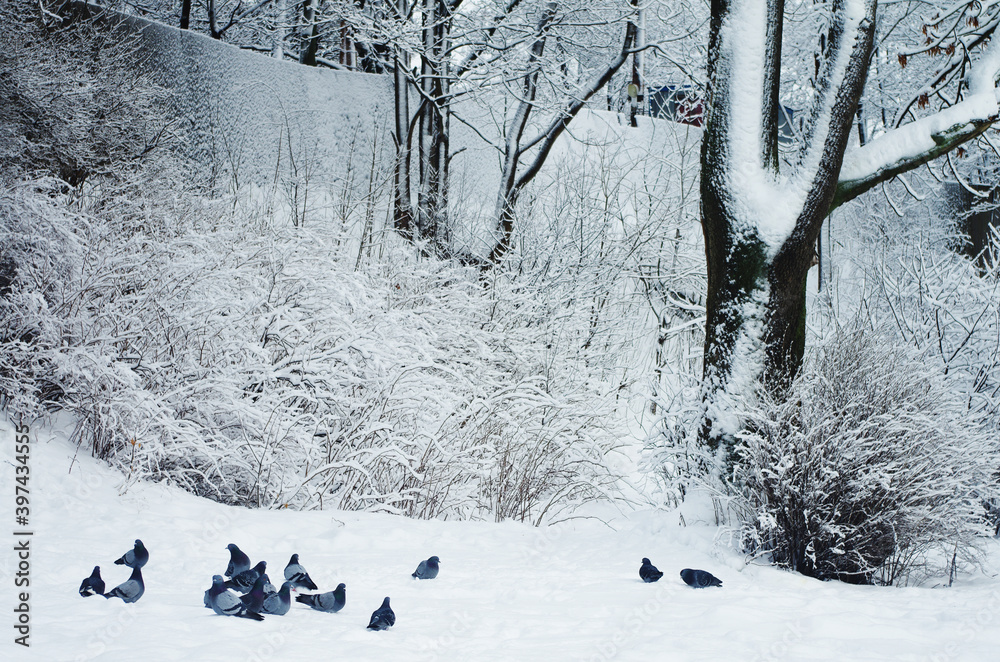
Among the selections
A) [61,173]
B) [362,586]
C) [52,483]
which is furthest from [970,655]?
[61,173]

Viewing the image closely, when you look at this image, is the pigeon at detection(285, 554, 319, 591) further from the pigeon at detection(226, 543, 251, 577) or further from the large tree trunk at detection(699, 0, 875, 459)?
the large tree trunk at detection(699, 0, 875, 459)

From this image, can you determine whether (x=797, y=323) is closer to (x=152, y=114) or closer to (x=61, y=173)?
(x=61, y=173)

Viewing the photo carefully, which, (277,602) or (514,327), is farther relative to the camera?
(514,327)

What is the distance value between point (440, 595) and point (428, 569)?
0.19 metres

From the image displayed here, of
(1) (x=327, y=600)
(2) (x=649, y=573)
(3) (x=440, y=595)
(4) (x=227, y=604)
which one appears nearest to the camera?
(4) (x=227, y=604)

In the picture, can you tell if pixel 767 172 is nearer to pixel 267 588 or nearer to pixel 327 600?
pixel 327 600

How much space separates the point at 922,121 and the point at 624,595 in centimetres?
363

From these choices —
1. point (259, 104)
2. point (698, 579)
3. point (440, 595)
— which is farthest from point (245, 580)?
point (259, 104)

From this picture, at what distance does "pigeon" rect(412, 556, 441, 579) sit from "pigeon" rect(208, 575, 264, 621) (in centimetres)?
99

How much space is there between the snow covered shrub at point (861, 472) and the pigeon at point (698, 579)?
0.50 meters

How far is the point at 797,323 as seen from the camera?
16.1 feet

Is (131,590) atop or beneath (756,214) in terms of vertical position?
beneath

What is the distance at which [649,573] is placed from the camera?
3.69m

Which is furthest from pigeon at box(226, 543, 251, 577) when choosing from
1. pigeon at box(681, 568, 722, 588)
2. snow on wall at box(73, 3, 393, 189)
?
snow on wall at box(73, 3, 393, 189)
